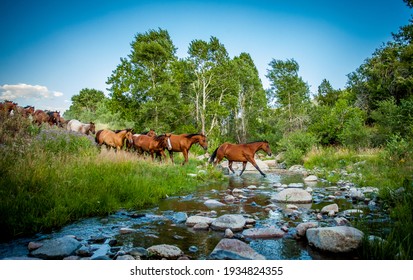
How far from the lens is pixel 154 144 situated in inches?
495

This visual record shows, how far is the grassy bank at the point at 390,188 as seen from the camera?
251cm

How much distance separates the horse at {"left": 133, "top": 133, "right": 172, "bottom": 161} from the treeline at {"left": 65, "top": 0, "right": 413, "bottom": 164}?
12.9 feet

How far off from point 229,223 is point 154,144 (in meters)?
9.15

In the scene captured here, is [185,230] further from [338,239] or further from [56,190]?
[56,190]

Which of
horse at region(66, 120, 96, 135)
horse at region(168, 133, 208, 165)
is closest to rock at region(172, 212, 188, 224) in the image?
horse at region(168, 133, 208, 165)

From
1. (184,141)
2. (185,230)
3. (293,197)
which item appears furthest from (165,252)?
(184,141)

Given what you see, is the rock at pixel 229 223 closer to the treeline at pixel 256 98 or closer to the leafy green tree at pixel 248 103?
the treeline at pixel 256 98

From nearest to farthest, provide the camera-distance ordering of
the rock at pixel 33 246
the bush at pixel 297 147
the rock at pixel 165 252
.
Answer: the rock at pixel 165 252 < the rock at pixel 33 246 < the bush at pixel 297 147

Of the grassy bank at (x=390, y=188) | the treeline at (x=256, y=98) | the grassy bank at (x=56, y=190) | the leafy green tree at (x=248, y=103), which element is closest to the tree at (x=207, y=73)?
the treeline at (x=256, y=98)

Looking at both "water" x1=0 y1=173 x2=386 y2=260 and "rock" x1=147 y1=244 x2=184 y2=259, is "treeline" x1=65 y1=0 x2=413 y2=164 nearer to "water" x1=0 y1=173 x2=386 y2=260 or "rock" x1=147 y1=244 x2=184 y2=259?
"water" x1=0 y1=173 x2=386 y2=260

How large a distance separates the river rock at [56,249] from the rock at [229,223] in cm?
206

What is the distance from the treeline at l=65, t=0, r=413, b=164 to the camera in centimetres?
1711
